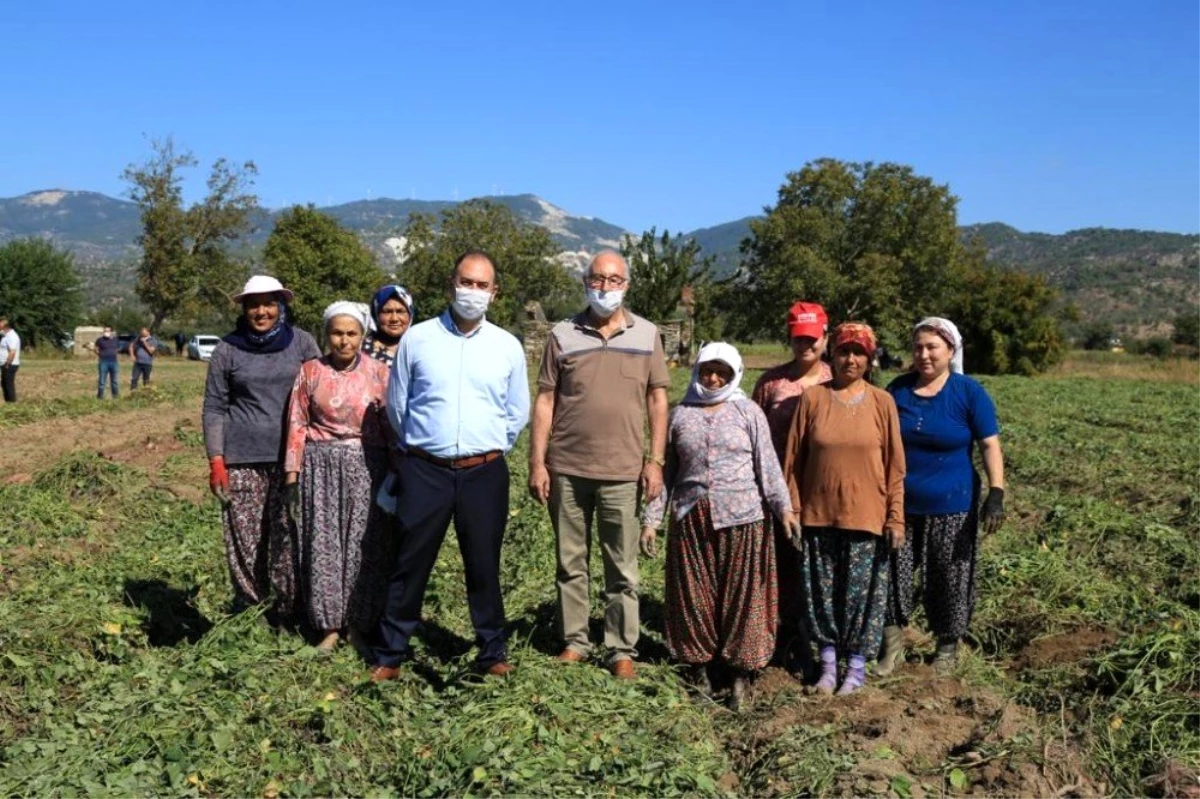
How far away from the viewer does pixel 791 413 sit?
484cm

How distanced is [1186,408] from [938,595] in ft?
51.9

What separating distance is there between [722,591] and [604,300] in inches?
55.0

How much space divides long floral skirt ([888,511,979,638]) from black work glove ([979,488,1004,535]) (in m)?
0.12

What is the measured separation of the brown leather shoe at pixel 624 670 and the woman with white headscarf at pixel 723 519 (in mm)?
256

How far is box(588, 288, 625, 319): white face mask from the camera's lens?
4285 mm

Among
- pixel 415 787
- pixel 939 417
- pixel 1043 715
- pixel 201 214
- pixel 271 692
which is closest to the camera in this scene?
pixel 415 787

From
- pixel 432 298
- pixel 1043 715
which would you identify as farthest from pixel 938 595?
pixel 432 298

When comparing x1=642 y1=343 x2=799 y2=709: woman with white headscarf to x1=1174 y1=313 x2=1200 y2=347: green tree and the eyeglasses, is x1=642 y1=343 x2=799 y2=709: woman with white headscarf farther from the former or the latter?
x1=1174 y1=313 x2=1200 y2=347: green tree

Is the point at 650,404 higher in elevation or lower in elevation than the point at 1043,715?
higher

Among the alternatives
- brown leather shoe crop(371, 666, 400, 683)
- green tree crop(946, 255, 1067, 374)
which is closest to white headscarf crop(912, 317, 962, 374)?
brown leather shoe crop(371, 666, 400, 683)

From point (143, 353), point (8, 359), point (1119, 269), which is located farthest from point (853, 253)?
point (1119, 269)

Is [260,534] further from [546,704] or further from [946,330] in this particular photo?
[946,330]

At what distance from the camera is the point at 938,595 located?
484 centimetres

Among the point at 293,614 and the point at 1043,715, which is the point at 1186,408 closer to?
the point at 1043,715
